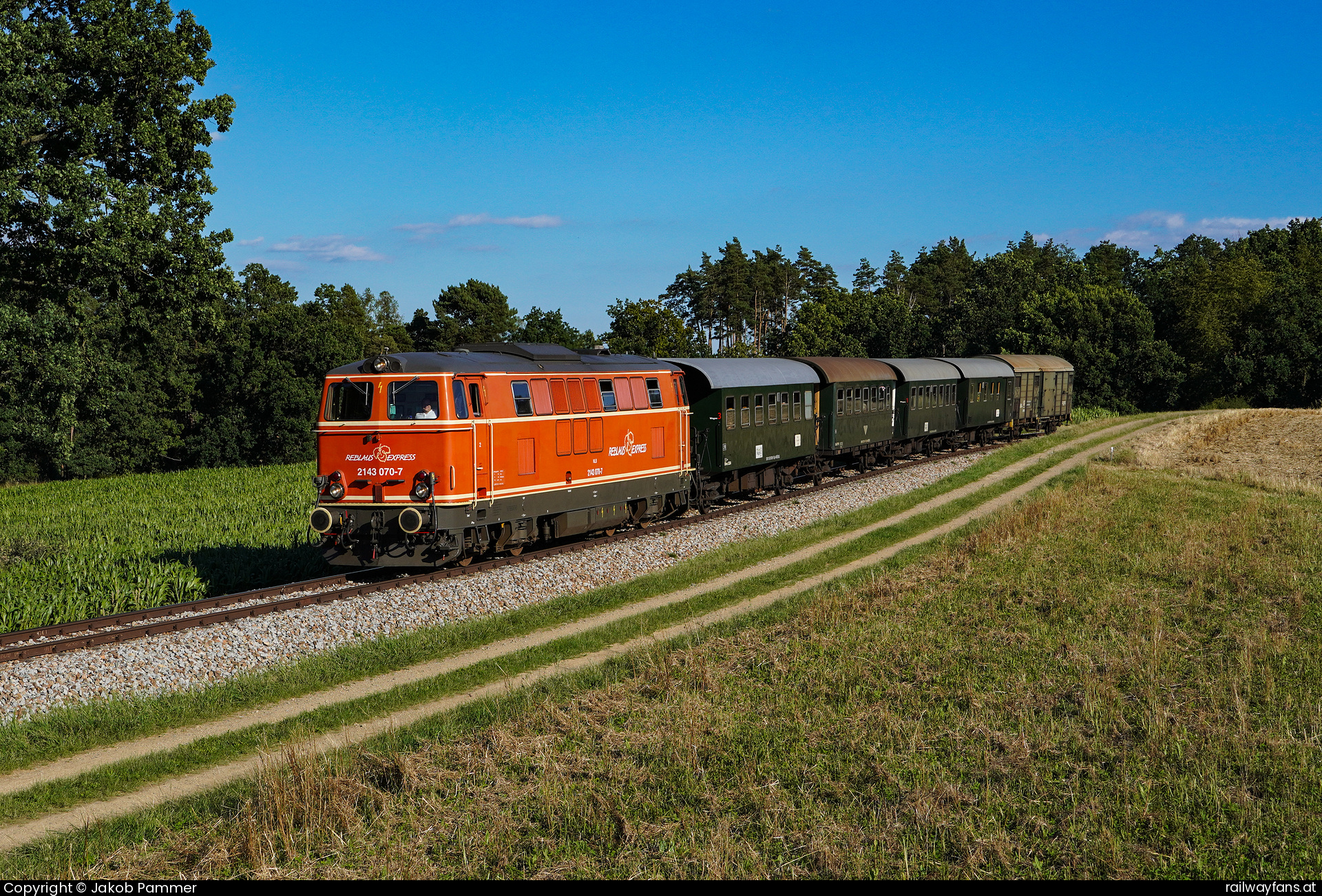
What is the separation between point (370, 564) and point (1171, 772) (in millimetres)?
13973

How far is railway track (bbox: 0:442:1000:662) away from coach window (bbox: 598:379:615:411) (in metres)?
3.28

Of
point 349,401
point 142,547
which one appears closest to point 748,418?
point 349,401

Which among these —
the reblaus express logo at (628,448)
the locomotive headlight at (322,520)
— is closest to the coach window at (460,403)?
the locomotive headlight at (322,520)

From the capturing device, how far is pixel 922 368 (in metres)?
40.1

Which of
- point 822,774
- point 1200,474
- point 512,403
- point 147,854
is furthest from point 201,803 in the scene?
point 1200,474

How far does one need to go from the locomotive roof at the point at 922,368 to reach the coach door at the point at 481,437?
2189 cm

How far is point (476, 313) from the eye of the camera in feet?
283

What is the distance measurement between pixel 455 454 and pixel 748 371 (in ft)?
42.7

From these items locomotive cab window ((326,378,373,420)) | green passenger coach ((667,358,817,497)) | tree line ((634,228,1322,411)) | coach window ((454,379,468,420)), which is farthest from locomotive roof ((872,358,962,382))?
tree line ((634,228,1322,411))

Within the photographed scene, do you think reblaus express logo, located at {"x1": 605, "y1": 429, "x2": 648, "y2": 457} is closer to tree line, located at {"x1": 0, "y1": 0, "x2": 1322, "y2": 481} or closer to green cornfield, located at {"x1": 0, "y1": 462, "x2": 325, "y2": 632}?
green cornfield, located at {"x1": 0, "y1": 462, "x2": 325, "y2": 632}

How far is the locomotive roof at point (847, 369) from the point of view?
3322cm

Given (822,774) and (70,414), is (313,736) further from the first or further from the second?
(70,414)

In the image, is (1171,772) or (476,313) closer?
(1171,772)

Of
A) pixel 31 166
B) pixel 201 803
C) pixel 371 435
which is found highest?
pixel 31 166
